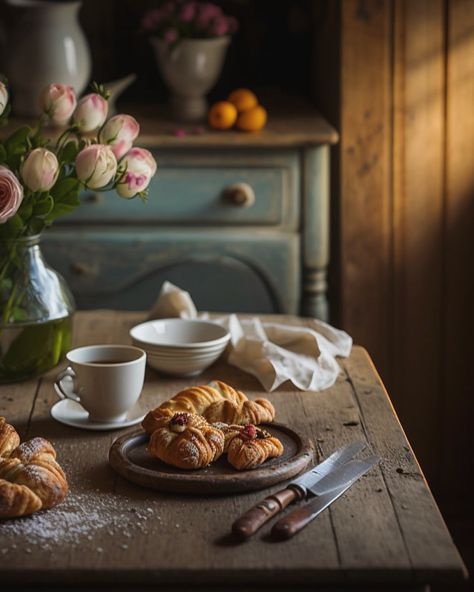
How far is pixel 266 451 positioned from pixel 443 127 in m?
1.58

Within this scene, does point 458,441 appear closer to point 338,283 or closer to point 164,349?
point 338,283

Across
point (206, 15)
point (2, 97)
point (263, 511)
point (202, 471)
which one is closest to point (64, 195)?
point (2, 97)

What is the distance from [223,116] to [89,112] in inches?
Result: 46.5

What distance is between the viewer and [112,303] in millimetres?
2750

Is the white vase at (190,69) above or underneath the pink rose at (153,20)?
underneath

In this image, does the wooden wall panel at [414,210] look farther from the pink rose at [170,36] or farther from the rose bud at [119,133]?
the rose bud at [119,133]

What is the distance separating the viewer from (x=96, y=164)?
144 cm

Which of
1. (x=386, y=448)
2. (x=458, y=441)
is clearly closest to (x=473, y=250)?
(x=458, y=441)

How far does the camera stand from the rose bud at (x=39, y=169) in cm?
142

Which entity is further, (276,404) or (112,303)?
(112,303)

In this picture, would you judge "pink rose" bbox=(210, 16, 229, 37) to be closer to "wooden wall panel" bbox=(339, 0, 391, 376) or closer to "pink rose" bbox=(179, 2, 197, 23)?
"pink rose" bbox=(179, 2, 197, 23)

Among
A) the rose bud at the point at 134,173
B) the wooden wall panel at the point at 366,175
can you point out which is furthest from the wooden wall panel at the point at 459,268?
the rose bud at the point at 134,173

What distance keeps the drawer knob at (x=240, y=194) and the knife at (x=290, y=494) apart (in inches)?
54.0

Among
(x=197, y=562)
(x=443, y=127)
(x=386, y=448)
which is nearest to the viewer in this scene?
(x=197, y=562)
